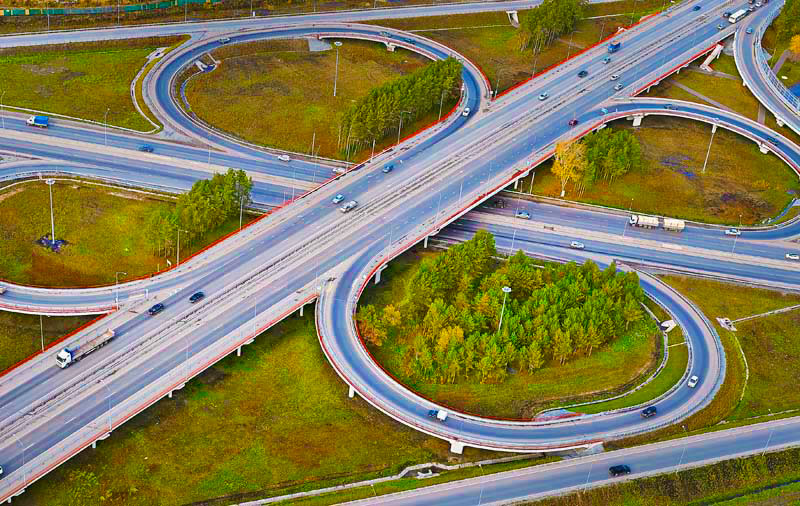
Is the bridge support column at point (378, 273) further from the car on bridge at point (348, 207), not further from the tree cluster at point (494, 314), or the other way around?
the car on bridge at point (348, 207)

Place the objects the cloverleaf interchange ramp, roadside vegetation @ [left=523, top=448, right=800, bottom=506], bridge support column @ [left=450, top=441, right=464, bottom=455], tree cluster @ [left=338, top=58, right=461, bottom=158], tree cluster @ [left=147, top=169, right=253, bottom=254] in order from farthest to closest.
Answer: tree cluster @ [left=338, top=58, right=461, bottom=158]
tree cluster @ [left=147, top=169, right=253, bottom=254]
bridge support column @ [left=450, top=441, right=464, bottom=455]
the cloverleaf interchange ramp
roadside vegetation @ [left=523, top=448, right=800, bottom=506]

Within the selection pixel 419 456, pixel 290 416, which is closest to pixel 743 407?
pixel 419 456

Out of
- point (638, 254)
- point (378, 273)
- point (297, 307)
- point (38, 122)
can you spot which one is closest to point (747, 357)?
point (638, 254)

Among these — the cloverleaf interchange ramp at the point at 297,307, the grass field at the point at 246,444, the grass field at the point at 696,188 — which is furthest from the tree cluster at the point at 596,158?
the grass field at the point at 246,444

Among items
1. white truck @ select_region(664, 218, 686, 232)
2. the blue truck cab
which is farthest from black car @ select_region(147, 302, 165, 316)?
white truck @ select_region(664, 218, 686, 232)

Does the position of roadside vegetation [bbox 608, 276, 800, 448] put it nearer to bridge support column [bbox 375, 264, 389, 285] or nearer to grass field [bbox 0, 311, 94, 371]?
bridge support column [bbox 375, 264, 389, 285]

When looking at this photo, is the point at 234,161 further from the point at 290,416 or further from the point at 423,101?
the point at 290,416

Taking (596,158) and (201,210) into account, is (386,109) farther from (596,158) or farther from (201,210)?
(201,210)
